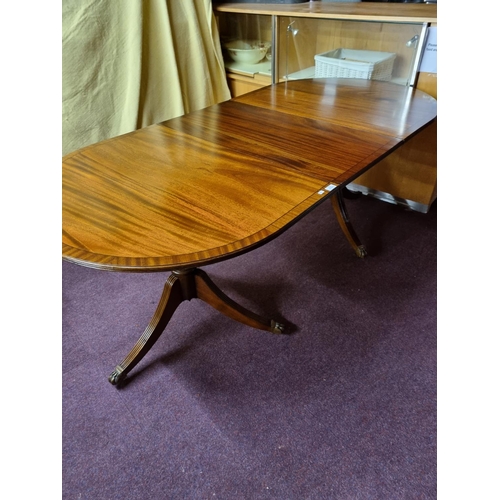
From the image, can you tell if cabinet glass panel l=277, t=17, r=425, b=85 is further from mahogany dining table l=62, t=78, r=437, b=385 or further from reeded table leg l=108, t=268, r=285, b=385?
reeded table leg l=108, t=268, r=285, b=385

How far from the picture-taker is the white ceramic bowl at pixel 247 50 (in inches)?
80.2

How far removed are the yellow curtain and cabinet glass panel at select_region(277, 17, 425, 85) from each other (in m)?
0.41

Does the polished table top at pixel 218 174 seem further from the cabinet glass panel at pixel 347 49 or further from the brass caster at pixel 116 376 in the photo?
the brass caster at pixel 116 376

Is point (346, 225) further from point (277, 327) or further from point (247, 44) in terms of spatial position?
point (247, 44)

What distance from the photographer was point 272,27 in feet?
5.89

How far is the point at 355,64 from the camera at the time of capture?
1605mm

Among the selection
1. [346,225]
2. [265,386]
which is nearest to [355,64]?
[346,225]

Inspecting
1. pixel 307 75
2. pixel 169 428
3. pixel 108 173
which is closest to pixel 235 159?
pixel 108 173

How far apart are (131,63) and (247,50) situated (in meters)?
0.69

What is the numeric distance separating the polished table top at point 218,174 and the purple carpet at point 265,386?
629 mm

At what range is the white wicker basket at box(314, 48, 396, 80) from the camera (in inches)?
62.7

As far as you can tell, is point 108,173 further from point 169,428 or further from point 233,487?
point 233,487

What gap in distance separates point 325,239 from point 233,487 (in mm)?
1116

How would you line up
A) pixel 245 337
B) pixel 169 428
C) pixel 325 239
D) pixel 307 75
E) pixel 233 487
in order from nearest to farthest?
pixel 233 487 < pixel 169 428 < pixel 245 337 < pixel 325 239 < pixel 307 75
